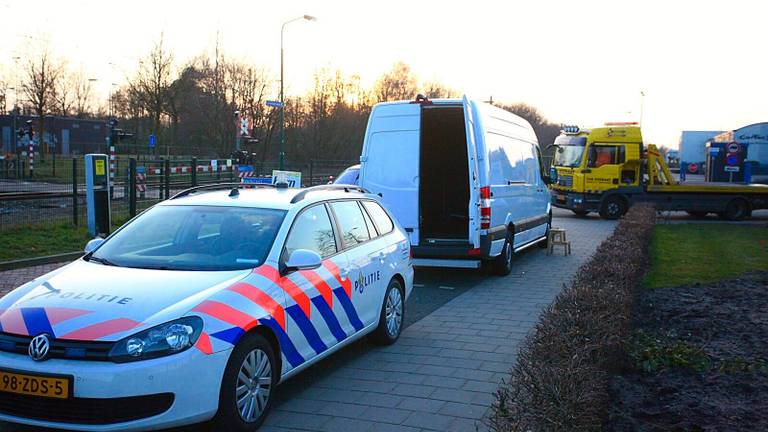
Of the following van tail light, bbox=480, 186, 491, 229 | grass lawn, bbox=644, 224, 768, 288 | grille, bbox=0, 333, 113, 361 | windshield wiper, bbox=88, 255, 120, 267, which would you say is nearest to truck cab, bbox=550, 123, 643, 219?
grass lawn, bbox=644, 224, 768, 288

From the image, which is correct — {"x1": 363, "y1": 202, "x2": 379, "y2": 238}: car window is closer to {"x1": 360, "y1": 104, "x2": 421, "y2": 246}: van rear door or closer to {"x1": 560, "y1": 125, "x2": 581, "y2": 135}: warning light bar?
{"x1": 360, "y1": 104, "x2": 421, "y2": 246}: van rear door

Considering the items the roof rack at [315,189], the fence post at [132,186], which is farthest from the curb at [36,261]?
the roof rack at [315,189]

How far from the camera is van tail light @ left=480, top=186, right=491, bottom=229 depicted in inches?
383

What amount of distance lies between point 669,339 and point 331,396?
3.35 metres

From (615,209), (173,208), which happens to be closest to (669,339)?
(173,208)

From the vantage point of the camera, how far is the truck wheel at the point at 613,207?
77.6 ft

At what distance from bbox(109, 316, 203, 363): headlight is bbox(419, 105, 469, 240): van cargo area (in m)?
7.27

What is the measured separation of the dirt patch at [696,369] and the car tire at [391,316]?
2.22 meters

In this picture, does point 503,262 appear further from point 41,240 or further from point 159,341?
point 41,240

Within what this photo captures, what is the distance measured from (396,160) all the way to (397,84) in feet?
148

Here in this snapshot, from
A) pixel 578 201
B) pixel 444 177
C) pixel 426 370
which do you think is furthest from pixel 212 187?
pixel 578 201

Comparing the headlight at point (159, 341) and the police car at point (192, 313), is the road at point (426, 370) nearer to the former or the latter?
the police car at point (192, 313)

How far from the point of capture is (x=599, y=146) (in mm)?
24000

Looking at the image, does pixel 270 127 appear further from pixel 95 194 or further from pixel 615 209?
pixel 95 194
